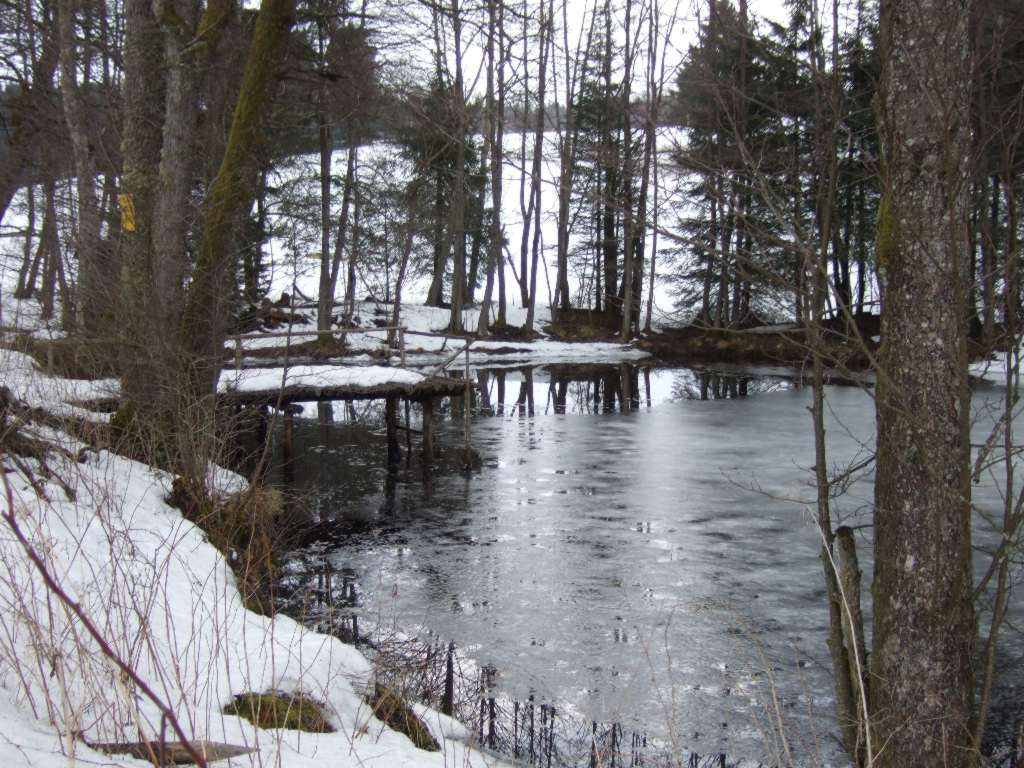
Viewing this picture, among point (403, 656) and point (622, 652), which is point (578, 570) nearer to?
point (622, 652)

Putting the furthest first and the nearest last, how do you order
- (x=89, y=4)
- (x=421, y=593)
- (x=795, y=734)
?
(x=89, y=4) → (x=421, y=593) → (x=795, y=734)

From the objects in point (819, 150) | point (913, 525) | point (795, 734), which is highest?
point (819, 150)

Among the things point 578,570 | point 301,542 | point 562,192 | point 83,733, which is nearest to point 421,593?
point 578,570

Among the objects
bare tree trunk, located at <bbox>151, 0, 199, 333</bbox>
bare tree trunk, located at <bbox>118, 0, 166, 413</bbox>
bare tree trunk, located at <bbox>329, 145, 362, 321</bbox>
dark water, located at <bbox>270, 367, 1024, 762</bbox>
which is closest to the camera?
dark water, located at <bbox>270, 367, 1024, 762</bbox>

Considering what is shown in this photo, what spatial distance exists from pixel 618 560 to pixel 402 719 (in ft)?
14.3

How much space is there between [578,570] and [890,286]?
4.68 meters

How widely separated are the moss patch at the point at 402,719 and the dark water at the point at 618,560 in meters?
1.17

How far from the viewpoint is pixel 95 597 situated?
161 inches

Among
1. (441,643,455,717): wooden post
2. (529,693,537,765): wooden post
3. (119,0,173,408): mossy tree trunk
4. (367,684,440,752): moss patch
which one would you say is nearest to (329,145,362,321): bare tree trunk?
(119,0,173,408): mossy tree trunk

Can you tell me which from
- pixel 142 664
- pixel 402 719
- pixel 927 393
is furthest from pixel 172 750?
pixel 927 393

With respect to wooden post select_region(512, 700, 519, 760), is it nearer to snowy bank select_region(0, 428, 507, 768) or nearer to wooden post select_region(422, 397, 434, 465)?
snowy bank select_region(0, 428, 507, 768)

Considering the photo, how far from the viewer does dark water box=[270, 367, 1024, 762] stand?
5727 millimetres

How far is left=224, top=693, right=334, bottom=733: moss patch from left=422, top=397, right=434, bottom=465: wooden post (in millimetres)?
9598

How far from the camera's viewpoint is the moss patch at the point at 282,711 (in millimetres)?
3590
